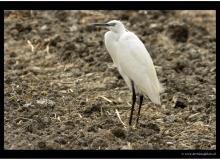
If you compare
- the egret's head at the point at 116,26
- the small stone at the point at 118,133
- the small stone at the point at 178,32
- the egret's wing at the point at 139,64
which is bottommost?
the small stone at the point at 118,133

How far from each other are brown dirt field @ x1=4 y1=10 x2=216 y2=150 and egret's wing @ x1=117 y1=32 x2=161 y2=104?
1.45ft

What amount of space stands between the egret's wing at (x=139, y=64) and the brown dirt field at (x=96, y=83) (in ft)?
1.45

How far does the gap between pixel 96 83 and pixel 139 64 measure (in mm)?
1563

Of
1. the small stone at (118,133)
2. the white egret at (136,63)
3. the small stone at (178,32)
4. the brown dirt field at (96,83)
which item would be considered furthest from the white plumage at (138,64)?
the small stone at (178,32)

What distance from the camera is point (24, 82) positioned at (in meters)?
8.49

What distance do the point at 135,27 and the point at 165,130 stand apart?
12.3ft

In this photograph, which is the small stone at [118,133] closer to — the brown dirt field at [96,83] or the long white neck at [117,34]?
the brown dirt field at [96,83]

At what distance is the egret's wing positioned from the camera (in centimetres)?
723

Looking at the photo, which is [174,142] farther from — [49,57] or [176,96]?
[49,57]

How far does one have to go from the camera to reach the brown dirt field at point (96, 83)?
698 centimetres

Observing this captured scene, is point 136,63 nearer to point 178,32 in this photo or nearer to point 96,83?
point 96,83

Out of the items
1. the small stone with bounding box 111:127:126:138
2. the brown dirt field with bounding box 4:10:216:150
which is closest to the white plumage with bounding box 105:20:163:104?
the brown dirt field with bounding box 4:10:216:150

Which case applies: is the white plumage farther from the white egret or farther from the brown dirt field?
the brown dirt field
